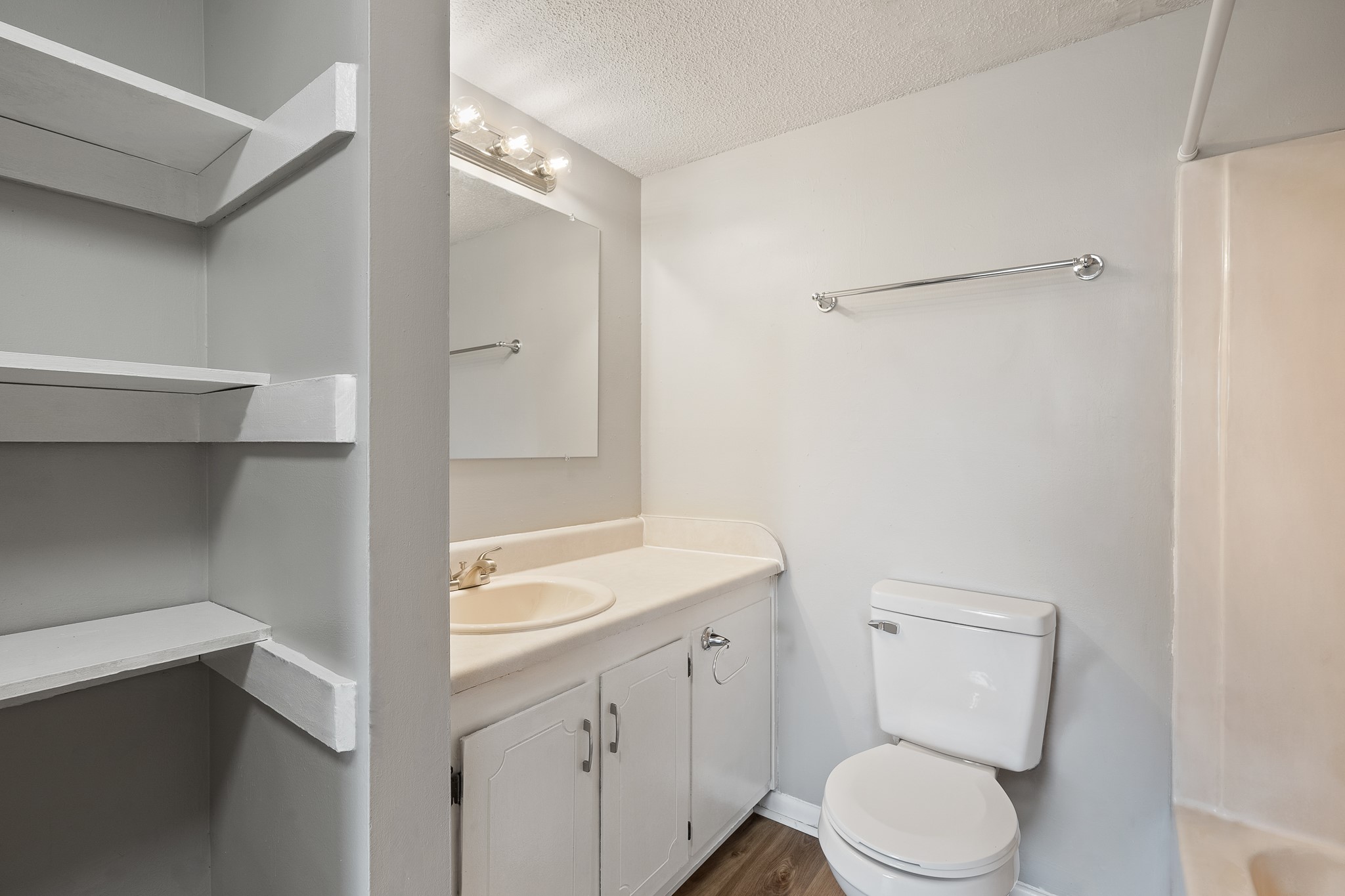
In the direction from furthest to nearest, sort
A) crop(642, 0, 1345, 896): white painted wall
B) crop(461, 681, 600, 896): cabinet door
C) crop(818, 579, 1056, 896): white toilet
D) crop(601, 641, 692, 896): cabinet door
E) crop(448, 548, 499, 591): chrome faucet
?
1. crop(448, 548, 499, 591): chrome faucet
2. crop(642, 0, 1345, 896): white painted wall
3. crop(601, 641, 692, 896): cabinet door
4. crop(818, 579, 1056, 896): white toilet
5. crop(461, 681, 600, 896): cabinet door

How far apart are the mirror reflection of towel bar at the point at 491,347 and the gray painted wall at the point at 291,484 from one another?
68cm

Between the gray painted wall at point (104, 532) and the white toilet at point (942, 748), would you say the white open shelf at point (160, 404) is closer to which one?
the gray painted wall at point (104, 532)

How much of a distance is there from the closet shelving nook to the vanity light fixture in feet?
2.42

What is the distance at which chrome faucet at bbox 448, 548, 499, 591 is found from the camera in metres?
1.66

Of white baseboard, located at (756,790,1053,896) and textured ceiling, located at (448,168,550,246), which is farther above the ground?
textured ceiling, located at (448,168,550,246)

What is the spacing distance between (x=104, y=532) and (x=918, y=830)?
1.57 meters

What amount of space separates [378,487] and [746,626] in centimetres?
136

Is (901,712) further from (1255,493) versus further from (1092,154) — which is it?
(1092,154)

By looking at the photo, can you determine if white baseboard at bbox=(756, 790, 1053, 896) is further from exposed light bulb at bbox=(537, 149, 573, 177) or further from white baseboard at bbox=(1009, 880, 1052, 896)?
exposed light bulb at bbox=(537, 149, 573, 177)

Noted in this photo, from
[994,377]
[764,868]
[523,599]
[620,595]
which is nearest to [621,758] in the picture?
[620,595]

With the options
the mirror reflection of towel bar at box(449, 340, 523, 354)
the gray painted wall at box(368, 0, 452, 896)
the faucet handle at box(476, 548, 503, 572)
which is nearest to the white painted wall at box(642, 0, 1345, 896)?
the mirror reflection of towel bar at box(449, 340, 523, 354)

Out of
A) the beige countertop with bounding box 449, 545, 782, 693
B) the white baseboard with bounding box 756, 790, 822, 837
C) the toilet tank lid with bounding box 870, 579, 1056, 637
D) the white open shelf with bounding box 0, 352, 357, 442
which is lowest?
the white baseboard with bounding box 756, 790, 822, 837

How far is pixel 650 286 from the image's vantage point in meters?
2.42

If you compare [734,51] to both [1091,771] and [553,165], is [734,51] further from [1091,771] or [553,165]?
[1091,771]
